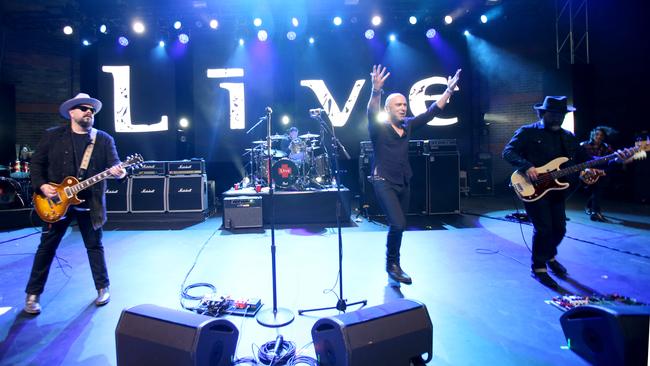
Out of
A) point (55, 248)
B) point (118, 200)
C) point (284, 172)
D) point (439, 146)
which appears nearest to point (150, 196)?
point (118, 200)

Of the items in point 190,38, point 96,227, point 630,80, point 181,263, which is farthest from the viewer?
point 190,38

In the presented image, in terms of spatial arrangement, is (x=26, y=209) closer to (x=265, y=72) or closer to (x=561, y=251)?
(x=265, y=72)

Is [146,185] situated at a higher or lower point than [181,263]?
higher

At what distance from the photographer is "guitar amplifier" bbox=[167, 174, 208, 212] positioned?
25.9 feet

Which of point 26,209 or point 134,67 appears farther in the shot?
point 134,67

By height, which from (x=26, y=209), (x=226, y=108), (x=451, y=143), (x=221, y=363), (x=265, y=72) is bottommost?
(x=221, y=363)

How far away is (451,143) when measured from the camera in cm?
790

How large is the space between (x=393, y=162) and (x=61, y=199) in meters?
3.20

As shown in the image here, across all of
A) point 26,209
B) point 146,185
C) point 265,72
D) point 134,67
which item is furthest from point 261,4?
point 26,209

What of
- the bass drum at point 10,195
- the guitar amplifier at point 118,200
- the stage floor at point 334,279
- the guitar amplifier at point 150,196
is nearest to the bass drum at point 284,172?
the stage floor at point 334,279

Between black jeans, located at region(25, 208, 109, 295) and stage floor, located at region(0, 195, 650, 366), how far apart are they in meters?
0.26

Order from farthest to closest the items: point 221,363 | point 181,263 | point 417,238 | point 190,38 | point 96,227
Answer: point 190,38 < point 417,238 < point 181,263 < point 96,227 < point 221,363

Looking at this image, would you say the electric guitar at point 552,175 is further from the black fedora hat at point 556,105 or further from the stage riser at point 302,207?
the stage riser at point 302,207

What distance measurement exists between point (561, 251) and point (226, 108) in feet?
28.6
